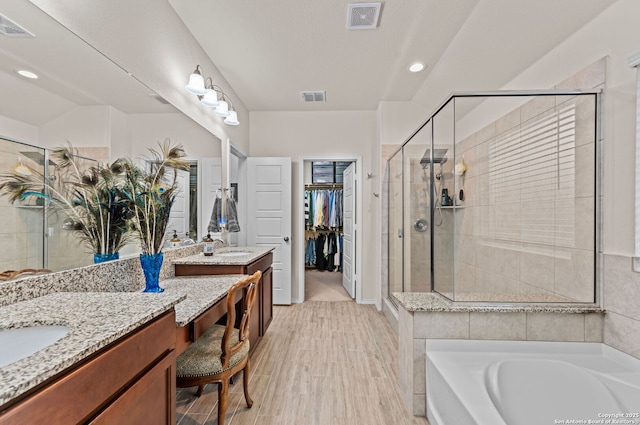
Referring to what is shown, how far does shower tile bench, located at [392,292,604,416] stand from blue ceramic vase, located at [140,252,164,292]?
145cm

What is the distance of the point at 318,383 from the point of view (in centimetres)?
213

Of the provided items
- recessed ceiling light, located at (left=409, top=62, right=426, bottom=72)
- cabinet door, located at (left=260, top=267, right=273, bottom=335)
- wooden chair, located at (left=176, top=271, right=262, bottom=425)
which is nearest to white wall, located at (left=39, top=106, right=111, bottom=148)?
wooden chair, located at (left=176, top=271, right=262, bottom=425)

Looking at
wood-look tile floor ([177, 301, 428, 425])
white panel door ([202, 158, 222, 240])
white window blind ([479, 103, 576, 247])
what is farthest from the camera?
white panel door ([202, 158, 222, 240])

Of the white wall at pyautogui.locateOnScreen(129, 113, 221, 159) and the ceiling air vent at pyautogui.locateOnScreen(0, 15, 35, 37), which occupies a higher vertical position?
the ceiling air vent at pyautogui.locateOnScreen(0, 15, 35, 37)

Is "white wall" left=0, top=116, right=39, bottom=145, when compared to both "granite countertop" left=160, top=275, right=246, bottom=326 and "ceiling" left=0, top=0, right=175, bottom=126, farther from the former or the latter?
"granite countertop" left=160, top=275, right=246, bottom=326

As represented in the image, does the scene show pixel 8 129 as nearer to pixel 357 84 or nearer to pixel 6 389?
pixel 6 389

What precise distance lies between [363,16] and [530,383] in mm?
2546

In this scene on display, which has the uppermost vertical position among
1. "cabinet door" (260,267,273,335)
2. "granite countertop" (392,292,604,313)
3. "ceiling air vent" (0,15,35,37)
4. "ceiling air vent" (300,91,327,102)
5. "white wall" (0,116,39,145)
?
"ceiling air vent" (300,91,327,102)

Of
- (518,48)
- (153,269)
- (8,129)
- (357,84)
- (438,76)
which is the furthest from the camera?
(357,84)

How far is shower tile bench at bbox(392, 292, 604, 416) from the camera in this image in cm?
170

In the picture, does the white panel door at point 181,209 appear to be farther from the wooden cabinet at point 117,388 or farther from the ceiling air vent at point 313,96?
the ceiling air vent at point 313,96

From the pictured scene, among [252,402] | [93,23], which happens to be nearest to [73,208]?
[93,23]

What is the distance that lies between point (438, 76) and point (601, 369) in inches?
105

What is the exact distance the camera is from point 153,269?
1.63 meters
